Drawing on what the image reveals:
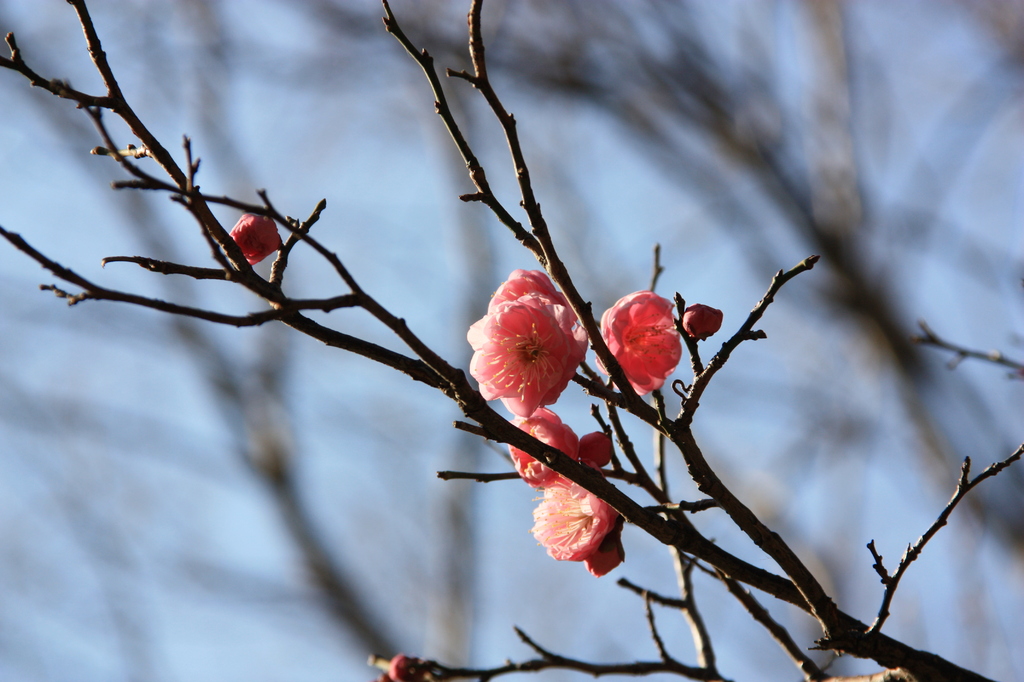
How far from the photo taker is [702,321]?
3.60 feet

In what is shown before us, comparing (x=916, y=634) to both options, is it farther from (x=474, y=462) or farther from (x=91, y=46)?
(x=91, y=46)

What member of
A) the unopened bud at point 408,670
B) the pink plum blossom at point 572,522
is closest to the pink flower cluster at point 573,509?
the pink plum blossom at point 572,522

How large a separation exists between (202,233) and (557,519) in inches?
27.5

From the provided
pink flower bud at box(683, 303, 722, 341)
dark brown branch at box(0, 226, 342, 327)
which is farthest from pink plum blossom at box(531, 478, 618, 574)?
dark brown branch at box(0, 226, 342, 327)

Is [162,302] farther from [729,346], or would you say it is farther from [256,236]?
[729,346]

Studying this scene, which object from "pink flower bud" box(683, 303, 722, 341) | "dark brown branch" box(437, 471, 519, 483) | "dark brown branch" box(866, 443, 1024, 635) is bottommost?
"dark brown branch" box(866, 443, 1024, 635)

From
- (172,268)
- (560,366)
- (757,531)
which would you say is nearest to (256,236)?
(172,268)

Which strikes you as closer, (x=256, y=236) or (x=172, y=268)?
(x=172, y=268)

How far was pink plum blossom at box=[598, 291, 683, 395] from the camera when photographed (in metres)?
1.26

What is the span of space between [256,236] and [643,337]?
64 cm

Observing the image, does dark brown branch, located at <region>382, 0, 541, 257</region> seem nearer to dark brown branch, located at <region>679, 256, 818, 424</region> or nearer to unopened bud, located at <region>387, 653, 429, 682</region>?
dark brown branch, located at <region>679, 256, 818, 424</region>

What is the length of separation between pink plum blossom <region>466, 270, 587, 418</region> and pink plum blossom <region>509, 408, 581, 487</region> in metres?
0.04

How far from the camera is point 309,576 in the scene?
5.69 m

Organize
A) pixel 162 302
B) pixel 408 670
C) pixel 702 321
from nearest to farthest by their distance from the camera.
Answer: pixel 162 302 < pixel 702 321 < pixel 408 670
